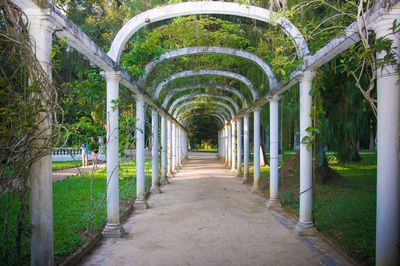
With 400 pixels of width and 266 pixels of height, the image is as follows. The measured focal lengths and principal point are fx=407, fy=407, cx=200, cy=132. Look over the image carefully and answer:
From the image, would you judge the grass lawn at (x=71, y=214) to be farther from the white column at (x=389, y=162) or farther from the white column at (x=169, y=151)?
the white column at (x=169, y=151)

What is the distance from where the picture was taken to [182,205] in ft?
31.0

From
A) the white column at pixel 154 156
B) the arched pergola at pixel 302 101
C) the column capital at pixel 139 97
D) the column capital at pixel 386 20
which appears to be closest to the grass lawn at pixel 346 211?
the arched pergola at pixel 302 101

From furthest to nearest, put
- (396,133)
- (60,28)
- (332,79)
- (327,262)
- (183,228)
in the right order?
(332,79) < (183,228) < (327,262) < (60,28) < (396,133)

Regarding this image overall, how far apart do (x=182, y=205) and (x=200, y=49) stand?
3576 millimetres

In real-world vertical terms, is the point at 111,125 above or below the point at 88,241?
above

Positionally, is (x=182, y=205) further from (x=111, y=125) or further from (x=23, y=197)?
(x=23, y=197)

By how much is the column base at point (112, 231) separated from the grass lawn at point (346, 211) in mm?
3040

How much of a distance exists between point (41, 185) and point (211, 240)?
3.09 metres

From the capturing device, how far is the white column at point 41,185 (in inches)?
138

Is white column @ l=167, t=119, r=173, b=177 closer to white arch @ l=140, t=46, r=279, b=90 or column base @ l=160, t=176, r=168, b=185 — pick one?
column base @ l=160, t=176, r=168, b=185

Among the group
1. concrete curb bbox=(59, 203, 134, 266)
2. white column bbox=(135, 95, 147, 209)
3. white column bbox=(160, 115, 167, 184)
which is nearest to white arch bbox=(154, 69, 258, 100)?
white column bbox=(160, 115, 167, 184)

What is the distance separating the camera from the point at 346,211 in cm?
799

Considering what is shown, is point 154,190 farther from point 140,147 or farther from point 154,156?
point 140,147

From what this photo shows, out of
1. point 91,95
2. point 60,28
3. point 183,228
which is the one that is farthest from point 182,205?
point 60,28
